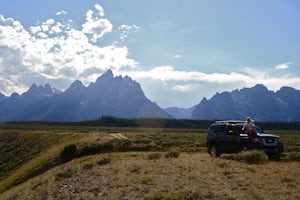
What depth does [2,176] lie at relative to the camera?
135ft

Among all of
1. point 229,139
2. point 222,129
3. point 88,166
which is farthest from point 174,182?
point 222,129

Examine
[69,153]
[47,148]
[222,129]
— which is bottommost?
[47,148]

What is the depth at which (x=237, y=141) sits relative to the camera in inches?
1005

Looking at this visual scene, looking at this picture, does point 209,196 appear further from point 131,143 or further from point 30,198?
point 131,143

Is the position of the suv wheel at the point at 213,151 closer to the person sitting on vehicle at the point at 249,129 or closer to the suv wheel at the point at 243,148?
the suv wheel at the point at 243,148

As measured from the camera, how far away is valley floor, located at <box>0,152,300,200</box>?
560 inches

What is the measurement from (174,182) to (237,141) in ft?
33.1

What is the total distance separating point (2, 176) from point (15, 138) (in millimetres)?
19563

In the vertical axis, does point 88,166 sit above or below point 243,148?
below

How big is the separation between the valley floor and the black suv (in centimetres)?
437

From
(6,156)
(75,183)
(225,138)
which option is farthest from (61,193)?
(6,156)

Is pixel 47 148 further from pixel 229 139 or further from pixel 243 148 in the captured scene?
pixel 243 148

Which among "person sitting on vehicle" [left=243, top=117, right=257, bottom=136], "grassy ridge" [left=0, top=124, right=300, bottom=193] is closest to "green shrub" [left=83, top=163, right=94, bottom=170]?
"person sitting on vehicle" [left=243, top=117, right=257, bottom=136]

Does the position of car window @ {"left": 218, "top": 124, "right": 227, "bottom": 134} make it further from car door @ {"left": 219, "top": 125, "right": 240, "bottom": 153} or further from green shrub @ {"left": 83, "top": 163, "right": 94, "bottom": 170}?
green shrub @ {"left": 83, "top": 163, "right": 94, "bottom": 170}
